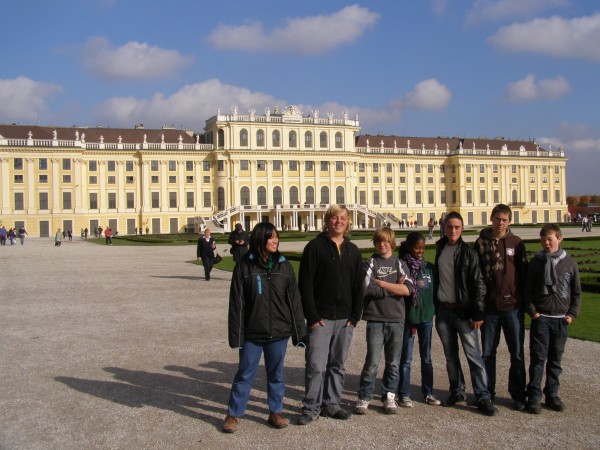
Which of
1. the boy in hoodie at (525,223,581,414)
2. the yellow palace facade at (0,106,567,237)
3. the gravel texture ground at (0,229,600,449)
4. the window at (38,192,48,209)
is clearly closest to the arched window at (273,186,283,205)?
the yellow palace facade at (0,106,567,237)

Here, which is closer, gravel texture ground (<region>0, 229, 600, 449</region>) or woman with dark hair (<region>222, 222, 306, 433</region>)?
gravel texture ground (<region>0, 229, 600, 449</region>)

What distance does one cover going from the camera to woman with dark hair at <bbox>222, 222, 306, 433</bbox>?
243 inches

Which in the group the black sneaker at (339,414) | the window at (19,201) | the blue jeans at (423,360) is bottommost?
the black sneaker at (339,414)

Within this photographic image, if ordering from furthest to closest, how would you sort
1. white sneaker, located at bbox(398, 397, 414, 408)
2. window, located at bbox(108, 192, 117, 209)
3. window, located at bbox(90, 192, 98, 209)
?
window, located at bbox(108, 192, 117, 209) < window, located at bbox(90, 192, 98, 209) < white sneaker, located at bbox(398, 397, 414, 408)

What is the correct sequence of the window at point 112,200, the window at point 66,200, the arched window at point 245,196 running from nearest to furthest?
the window at point 66,200
the window at point 112,200
the arched window at point 245,196

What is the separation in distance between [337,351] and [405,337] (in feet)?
2.81

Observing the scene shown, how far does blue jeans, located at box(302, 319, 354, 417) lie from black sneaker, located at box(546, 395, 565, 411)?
7.25 feet

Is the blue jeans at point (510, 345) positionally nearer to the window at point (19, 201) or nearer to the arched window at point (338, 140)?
the window at point (19, 201)

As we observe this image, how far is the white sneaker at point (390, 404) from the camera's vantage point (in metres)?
6.54

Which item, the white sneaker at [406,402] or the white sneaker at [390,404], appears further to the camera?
the white sneaker at [406,402]

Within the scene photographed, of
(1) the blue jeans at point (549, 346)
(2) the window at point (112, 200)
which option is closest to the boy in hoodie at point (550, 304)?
(1) the blue jeans at point (549, 346)

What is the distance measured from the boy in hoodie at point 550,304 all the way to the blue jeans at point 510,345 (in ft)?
0.41

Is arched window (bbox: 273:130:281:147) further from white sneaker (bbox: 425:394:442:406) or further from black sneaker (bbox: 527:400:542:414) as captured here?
black sneaker (bbox: 527:400:542:414)

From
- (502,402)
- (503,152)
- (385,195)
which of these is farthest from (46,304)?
(503,152)
